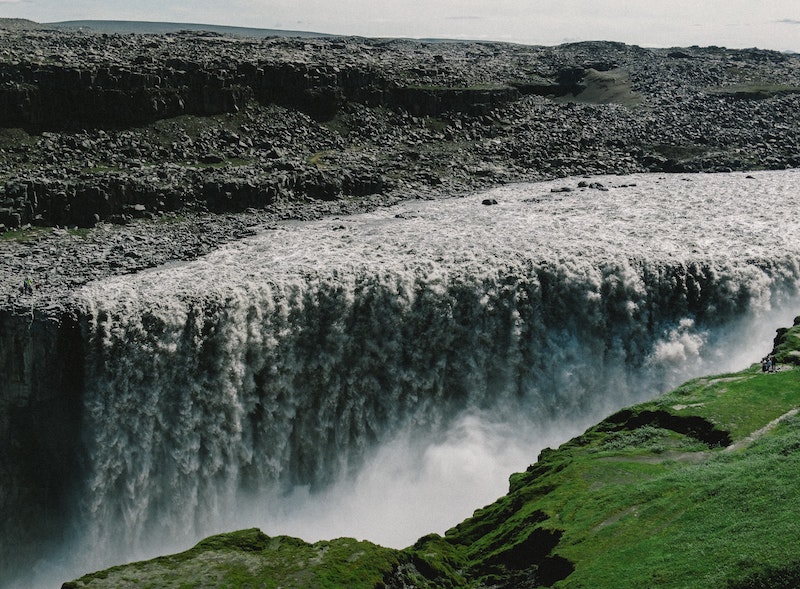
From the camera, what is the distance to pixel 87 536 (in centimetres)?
3659

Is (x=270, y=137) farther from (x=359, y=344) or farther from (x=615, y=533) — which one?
(x=615, y=533)

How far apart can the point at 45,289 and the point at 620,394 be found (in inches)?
1224

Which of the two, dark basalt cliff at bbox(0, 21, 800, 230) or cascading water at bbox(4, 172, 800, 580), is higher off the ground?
dark basalt cliff at bbox(0, 21, 800, 230)

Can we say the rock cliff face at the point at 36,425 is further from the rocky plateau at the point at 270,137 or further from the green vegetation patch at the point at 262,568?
the green vegetation patch at the point at 262,568

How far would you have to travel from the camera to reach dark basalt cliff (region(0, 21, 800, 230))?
55812 millimetres

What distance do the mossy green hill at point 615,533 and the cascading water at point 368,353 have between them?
10121mm

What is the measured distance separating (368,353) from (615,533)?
66.3 ft

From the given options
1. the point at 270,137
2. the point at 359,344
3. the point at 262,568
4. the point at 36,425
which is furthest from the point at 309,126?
the point at 262,568

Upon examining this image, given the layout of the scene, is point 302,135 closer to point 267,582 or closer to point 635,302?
point 635,302

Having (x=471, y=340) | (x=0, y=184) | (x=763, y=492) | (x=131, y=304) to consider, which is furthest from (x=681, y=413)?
(x=0, y=184)

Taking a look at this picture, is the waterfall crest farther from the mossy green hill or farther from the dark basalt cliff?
the dark basalt cliff

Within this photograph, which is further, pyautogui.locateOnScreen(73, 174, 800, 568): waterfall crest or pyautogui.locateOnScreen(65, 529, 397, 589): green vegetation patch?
pyautogui.locateOnScreen(73, 174, 800, 568): waterfall crest

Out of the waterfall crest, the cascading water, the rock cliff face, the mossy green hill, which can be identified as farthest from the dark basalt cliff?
the mossy green hill

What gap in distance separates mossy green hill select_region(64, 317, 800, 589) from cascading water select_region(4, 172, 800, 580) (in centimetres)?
1012
